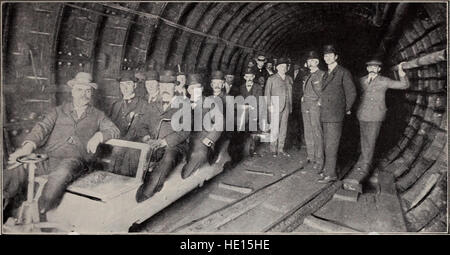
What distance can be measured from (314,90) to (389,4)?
1.51 m

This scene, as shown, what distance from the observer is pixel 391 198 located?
4.13 metres

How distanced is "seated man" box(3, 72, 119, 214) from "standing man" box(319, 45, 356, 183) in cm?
275

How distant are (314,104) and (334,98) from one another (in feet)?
2.52

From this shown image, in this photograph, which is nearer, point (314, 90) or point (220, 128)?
point (220, 128)

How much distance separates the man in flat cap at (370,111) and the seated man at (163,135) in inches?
92.4

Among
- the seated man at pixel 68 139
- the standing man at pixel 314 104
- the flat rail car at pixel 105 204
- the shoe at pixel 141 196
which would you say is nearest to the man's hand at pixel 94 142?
the seated man at pixel 68 139

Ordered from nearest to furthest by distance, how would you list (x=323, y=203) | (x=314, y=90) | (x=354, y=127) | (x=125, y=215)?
(x=125, y=215), (x=323, y=203), (x=314, y=90), (x=354, y=127)

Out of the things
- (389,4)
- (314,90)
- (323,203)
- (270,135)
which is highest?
(389,4)

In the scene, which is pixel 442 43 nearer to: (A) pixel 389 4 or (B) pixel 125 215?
(A) pixel 389 4

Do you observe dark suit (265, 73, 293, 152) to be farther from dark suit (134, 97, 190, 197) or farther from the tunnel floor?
dark suit (134, 97, 190, 197)

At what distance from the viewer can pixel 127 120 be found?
4352 mm

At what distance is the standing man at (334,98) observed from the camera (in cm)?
429

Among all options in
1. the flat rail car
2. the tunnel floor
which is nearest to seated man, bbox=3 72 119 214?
the flat rail car

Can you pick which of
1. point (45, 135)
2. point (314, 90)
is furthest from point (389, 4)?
point (45, 135)
